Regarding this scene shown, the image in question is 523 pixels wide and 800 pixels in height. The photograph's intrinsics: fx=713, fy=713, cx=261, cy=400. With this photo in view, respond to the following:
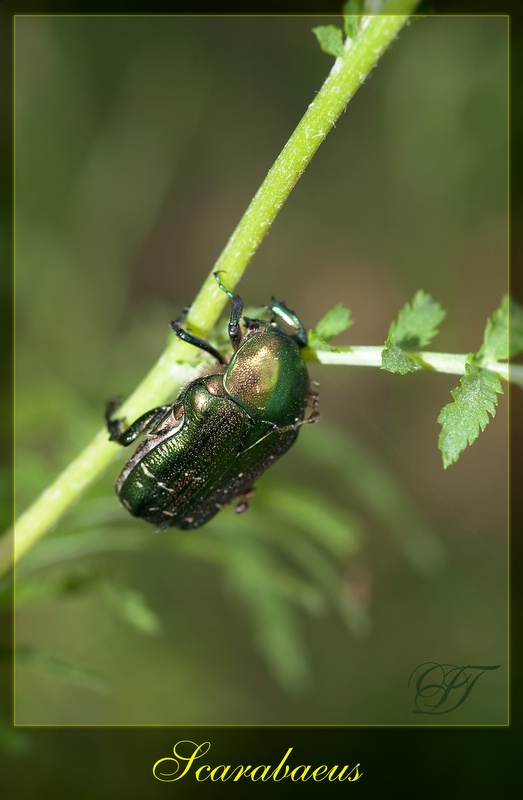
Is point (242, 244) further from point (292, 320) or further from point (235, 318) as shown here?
point (292, 320)

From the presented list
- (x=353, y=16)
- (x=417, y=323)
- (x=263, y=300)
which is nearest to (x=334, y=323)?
(x=417, y=323)

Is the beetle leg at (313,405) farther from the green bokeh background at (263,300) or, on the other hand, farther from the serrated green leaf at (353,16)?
the serrated green leaf at (353,16)

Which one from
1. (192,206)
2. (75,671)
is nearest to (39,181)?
(192,206)

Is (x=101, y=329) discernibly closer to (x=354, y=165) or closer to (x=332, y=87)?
(x=354, y=165)

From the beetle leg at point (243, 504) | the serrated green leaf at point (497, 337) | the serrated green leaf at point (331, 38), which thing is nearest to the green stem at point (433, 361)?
the serrated green leaf at point (497, 337)

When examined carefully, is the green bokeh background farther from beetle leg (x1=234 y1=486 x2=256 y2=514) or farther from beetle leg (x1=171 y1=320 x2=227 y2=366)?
beetle leg (x1=171 y1=320 x2=227 y2=366)
